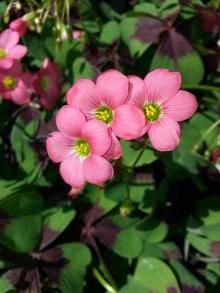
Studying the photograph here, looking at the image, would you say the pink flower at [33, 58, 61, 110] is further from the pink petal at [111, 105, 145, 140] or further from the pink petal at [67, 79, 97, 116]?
the pink petal at [111, 105, 145, 140]

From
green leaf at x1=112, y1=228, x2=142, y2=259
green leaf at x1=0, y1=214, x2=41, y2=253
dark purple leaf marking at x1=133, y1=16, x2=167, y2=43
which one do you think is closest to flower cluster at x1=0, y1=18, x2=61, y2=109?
dark purple leaf marking at x1=133, y1=16, x2=167, y2=43

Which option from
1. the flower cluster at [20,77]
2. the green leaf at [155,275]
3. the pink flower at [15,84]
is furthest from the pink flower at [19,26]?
the green leaf at [155,275]

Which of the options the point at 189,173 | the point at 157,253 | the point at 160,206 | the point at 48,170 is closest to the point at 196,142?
the point at 189,173

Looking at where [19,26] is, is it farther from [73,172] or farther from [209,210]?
[209,210]

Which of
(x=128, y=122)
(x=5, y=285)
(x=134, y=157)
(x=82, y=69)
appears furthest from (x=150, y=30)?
(x=5, y=285)

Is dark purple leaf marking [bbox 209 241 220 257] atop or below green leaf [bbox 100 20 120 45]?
below

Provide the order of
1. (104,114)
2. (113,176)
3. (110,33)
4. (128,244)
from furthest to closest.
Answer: (110,33)
(128,244)
(113,176)
(104,114)
